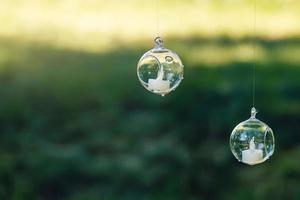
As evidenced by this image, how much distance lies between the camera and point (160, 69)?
1.49 m

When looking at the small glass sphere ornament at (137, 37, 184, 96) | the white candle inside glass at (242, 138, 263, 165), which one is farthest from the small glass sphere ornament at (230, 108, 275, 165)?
the small glass sphere ornament at (137, 37, 184, 96)

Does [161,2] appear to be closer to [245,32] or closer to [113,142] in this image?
[245,32]

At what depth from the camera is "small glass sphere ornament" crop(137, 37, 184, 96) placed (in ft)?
4.88

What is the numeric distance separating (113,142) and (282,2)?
79 cm

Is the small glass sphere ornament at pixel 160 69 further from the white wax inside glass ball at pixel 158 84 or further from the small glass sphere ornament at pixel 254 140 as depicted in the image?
the small glass sphere ornament at pixel 254 140

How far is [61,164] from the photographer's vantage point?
9.34 ft

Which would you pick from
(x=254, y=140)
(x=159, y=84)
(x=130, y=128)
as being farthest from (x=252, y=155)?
(x=130, y=128)

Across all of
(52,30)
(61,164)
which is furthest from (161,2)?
(61,164)

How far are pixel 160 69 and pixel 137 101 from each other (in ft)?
4.79

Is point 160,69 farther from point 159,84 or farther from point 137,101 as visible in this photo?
point 137,101

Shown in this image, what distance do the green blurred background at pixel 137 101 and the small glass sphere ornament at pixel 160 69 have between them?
53.6 inches

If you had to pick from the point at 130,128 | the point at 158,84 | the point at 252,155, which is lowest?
the point at 130,128

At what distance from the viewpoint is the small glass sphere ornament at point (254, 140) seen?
157 centimetres

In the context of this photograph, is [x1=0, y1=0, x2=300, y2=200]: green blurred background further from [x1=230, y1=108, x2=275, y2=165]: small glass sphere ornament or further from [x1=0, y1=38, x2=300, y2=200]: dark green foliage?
[x1=230, y1=108, x2=275, y2=165]: small glass sphere ornament
